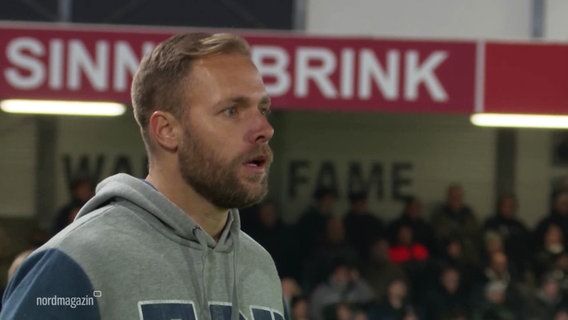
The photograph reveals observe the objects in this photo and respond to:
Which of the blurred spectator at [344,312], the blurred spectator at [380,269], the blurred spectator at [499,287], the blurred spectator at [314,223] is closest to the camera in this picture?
the blurred spectator at [344,312]

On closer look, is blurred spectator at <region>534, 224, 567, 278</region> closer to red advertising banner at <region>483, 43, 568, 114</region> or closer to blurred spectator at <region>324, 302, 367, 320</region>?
red advertising banner at <region>483, 43, 568, 114</region>

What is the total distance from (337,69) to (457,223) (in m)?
2.81

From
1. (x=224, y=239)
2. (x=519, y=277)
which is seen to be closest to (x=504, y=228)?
(x=519, y=277)

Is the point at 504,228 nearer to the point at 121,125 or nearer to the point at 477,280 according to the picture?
the point at 477,280

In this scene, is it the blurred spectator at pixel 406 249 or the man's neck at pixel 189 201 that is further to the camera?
the blurred spectator at pixel 406 249

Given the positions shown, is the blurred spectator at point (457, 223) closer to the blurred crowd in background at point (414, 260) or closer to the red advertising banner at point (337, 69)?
the blurred crowd in background at point (414, 260)

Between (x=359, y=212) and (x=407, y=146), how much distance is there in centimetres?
262

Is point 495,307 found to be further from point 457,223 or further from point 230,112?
point 230,112

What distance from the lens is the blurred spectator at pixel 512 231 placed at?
12734mm

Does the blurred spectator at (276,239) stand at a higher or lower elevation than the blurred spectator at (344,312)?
higher

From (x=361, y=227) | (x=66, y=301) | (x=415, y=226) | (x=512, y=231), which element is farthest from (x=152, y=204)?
(x=512, y=231)

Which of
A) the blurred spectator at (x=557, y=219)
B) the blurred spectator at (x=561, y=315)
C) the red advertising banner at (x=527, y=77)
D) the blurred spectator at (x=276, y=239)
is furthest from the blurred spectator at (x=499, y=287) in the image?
the blurred spectator at (x=276, y=239)

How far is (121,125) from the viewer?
50.0ft

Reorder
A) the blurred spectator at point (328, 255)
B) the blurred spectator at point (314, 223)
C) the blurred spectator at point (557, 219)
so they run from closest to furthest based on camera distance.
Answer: the blurred spectator at point (328, 255), the blurred spectator at point (314, 223), the blurred spectator at point (557, 219)
